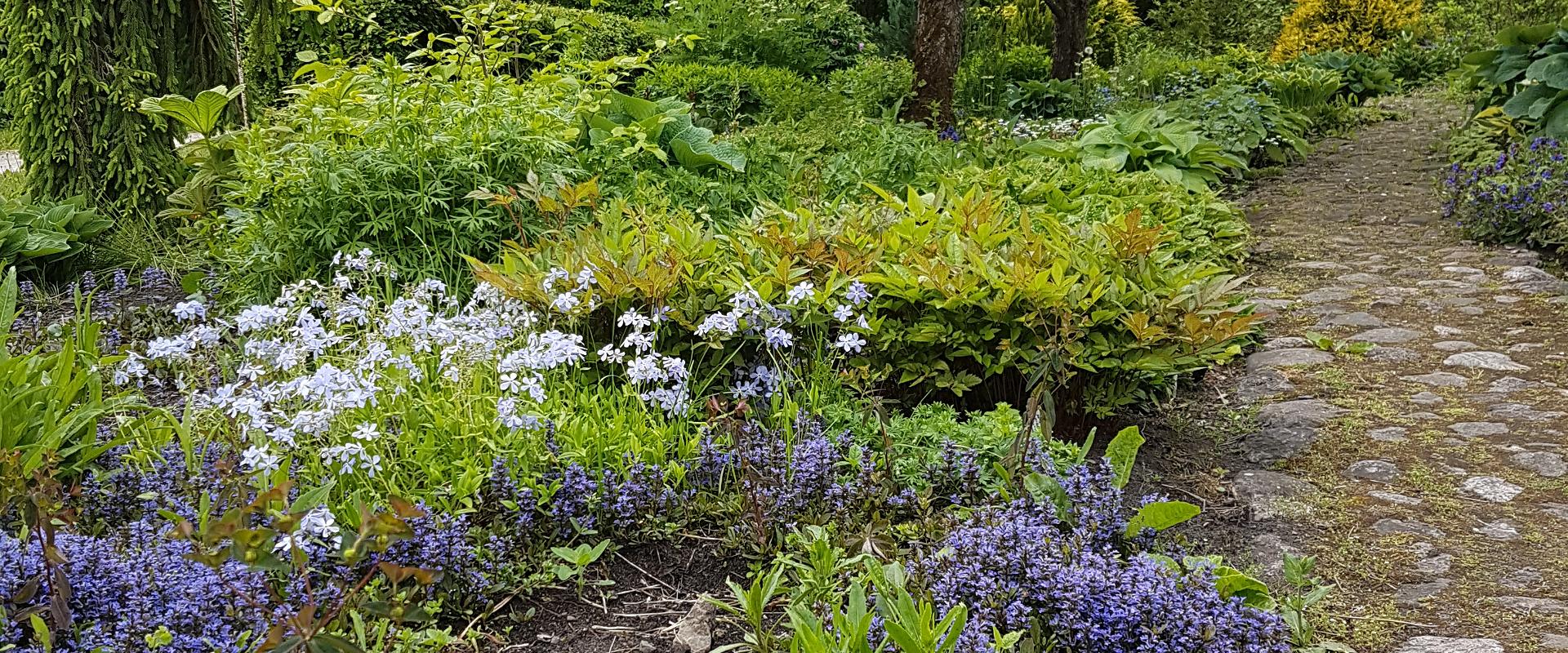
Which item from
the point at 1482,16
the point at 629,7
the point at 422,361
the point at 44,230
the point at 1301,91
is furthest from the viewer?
the point at 629,7

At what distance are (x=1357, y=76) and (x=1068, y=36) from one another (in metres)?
3.08

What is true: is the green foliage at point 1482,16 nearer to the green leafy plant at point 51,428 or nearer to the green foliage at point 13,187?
the green leafy plant at point 51,428

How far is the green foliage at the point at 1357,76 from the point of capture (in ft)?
34.4

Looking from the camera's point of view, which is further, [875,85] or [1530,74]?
[875,85]

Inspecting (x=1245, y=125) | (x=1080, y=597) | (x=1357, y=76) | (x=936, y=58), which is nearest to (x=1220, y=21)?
(x=1357, y=76)

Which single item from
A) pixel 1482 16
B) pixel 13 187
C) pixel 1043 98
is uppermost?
pixel 1482 16

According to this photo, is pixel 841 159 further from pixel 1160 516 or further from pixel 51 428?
pixel 51 428

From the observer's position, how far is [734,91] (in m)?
8.15

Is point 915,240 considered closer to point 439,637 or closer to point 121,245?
point 439,637

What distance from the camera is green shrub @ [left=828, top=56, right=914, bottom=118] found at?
25.9 ft

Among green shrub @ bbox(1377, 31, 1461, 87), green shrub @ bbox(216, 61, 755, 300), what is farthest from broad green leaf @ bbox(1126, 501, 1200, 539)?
green shrub @ bbox(1377, 31, 1461, 87)

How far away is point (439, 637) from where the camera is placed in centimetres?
209

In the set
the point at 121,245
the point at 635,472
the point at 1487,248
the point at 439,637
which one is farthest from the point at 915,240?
the point at 121,245

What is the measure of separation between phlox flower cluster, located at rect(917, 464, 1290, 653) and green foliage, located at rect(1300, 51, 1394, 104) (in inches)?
385
